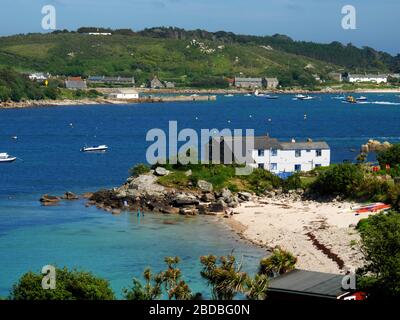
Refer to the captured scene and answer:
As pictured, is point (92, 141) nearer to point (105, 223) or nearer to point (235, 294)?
point (105, 223)

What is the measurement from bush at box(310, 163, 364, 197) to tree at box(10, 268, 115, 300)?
20813 mm

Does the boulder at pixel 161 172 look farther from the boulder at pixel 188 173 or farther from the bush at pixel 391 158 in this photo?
the bush at pixel 391 158

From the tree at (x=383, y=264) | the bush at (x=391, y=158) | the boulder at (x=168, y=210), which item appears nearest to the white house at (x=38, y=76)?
the bush at (x=391, y=158)

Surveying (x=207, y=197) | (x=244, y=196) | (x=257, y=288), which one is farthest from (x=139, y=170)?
(x=257, y=288)

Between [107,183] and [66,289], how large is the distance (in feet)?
99.1

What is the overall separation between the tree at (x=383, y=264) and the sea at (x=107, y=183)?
5.12 meters

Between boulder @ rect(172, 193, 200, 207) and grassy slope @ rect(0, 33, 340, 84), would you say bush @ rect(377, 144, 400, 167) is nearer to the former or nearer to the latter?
boulder @ rect(172, 193, 200, 207)

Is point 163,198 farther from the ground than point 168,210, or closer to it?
farther from the ground

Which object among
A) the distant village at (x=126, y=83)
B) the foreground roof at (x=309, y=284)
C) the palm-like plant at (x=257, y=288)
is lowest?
the palm-like plant at (x=257, y=288)

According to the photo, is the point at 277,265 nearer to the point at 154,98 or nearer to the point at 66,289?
the point at 66,289

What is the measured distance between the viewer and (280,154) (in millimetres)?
44656

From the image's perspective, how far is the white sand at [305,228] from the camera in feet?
86.9

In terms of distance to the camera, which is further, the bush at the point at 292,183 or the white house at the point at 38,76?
the white house at the point at 38,76

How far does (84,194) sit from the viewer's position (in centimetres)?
4278
